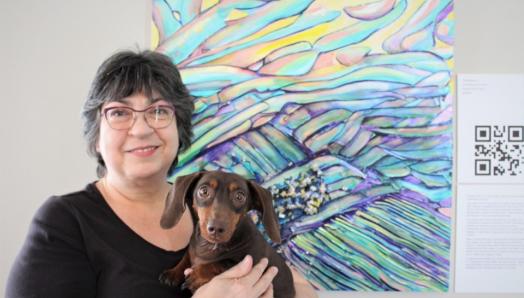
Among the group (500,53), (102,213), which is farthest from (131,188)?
(500,53)

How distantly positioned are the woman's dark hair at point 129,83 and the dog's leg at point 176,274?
447mm

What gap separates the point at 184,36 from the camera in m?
1.86

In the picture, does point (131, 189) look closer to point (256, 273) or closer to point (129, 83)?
point (129, 83)

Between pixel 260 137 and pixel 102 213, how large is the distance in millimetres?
842

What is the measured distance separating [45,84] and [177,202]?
4.08ft

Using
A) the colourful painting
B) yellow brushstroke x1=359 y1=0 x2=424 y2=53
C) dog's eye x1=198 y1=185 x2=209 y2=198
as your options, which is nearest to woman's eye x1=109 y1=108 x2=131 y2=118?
dog's eye x1=198 y1=185 x2=209 y2=198

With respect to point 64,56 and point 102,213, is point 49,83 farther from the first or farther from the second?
point 102,213

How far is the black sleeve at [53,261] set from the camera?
102 centimetres

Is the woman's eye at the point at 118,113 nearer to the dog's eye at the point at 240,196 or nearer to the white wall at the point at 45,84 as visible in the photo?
the dog's eye at the point at 240,196

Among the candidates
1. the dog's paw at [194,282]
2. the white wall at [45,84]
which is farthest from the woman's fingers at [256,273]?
the white wall at [45,84]

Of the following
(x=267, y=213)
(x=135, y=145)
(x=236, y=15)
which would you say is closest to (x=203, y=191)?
(x=267, y=213)

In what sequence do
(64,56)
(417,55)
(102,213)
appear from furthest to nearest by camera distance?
(64,56) → (417,55) → (102,213)

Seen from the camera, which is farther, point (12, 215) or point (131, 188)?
point (12, 215)

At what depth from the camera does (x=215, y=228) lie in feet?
3.25
